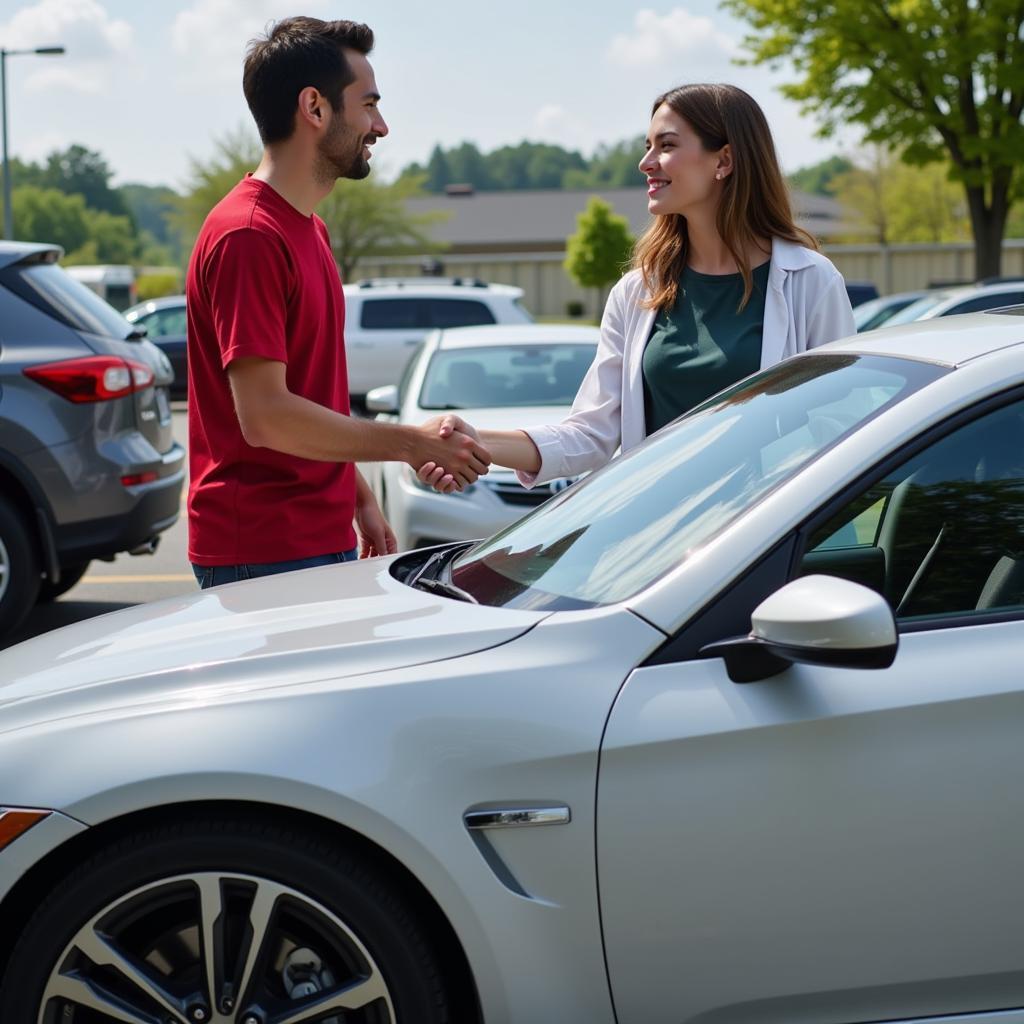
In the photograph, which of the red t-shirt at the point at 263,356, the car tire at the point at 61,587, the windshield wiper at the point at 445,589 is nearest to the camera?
the windshield wiper at the point at 445,589

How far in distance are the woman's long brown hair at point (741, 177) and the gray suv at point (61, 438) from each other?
378 centimetres

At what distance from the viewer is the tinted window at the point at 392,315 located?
19.9m

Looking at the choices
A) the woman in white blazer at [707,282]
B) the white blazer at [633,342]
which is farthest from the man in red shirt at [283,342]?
the white blazer at [633,342]

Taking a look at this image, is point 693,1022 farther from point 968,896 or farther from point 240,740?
point 240,740

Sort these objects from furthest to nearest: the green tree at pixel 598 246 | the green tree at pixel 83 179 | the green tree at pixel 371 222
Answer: the green tree at pixel 83 179
the green tree at pixel 598 246
the green tree at pixel 371 222

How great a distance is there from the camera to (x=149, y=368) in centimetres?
721

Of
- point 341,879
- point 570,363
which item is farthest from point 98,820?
point 570,363

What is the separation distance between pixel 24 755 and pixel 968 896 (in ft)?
4.79

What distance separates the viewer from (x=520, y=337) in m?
9.22

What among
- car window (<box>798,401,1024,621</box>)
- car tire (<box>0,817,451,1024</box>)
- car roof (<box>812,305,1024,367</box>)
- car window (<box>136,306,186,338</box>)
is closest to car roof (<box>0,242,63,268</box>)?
car roof (<box>812,305,1024,367</box>)

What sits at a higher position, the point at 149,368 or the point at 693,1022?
the point at 149,368

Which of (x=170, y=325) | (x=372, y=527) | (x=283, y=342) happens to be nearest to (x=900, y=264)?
(x=170, y=325)

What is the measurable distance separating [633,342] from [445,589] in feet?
3.49

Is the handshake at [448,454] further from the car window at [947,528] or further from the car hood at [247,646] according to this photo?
the car window at [947,528]
